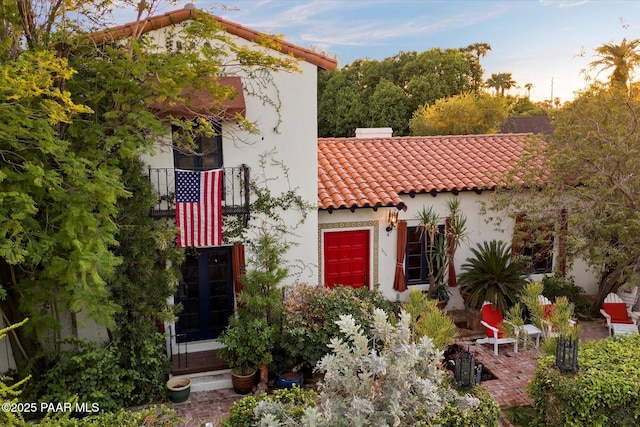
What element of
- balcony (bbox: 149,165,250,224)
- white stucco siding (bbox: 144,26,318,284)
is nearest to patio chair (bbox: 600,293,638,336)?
white stucco siding (bbox: 144,26,318,284)

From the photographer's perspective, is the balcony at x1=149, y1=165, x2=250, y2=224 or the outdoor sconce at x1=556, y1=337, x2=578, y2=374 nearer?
the outdoor sconce at x1=556, y1=337, x2=578, y2=374

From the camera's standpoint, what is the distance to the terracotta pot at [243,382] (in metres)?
10.2

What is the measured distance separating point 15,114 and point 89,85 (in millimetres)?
2060

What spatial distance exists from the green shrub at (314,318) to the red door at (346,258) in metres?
2.03

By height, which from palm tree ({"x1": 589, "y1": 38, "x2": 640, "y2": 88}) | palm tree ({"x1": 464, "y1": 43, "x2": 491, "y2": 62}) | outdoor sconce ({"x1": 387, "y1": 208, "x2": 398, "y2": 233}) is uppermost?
palm tree ({"x1": 464, "y1": 43, "x2": 491, "y2": 62})

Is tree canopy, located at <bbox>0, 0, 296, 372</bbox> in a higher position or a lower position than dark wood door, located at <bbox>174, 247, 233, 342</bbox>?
higher

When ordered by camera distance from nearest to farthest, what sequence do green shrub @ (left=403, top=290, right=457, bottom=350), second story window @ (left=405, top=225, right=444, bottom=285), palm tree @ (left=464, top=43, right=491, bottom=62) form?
green shrub @ (left=403, top=290, right=457, bottom=350) < second story window @ (left=405, top=225, right=444, bottom=285) < palm tree @ (left=464, top=43, right=491, bottom=62)

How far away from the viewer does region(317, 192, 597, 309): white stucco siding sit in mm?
12867

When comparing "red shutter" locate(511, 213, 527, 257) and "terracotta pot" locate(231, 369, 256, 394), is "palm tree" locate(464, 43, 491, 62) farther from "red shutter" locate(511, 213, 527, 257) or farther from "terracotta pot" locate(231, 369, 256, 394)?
"terracotta pot" locate(231, 369, 256, 394)

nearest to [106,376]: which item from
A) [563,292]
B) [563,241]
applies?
[563,241]

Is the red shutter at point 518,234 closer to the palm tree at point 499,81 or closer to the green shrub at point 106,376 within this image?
the green shrub at point 106,376

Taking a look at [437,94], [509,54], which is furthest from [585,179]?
[437,94]

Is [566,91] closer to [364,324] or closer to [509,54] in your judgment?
[364,324]

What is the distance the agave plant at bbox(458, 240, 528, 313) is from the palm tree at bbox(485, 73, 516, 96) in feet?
153
